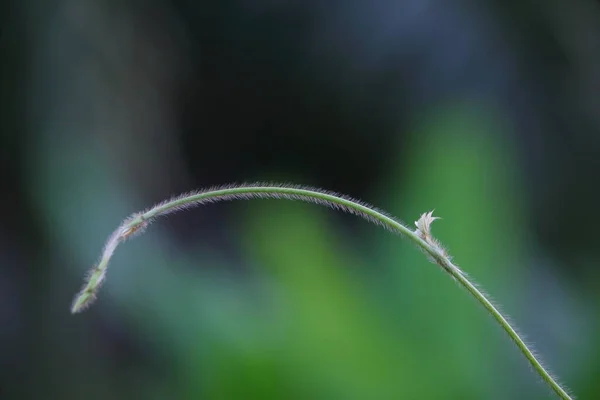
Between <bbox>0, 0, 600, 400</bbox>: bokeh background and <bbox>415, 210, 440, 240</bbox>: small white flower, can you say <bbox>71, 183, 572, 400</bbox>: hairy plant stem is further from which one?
<bbox>0, 0, 600, 400</bbox>: bokeh background

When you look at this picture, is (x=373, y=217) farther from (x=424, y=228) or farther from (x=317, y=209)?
(x=317, y=209)

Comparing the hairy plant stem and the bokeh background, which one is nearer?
the hairy plant stem

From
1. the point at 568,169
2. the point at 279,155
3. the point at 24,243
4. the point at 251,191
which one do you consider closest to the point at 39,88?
the point at 24,243

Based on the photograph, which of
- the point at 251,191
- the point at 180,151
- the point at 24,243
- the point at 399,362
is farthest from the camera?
the point at 180,151

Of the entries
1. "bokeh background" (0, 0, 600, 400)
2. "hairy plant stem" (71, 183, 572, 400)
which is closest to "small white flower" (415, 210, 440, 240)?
"hairy plant stem" (71, 183, 572, 400)

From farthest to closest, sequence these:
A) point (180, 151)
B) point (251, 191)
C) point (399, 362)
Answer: point (180, 151) < point (399, 362) < point (251, 191)

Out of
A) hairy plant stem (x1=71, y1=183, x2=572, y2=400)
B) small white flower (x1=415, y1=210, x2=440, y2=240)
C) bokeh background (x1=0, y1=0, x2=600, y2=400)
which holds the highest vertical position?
bokeh background (x1=0, y1=0, x2=600, y2=400)

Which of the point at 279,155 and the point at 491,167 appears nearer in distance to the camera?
the point at 491,167

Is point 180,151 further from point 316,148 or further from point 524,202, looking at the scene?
point 524,202

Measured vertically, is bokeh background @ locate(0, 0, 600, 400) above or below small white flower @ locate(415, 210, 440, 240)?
above

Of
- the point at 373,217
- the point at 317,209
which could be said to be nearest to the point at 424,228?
the point at 373,217
